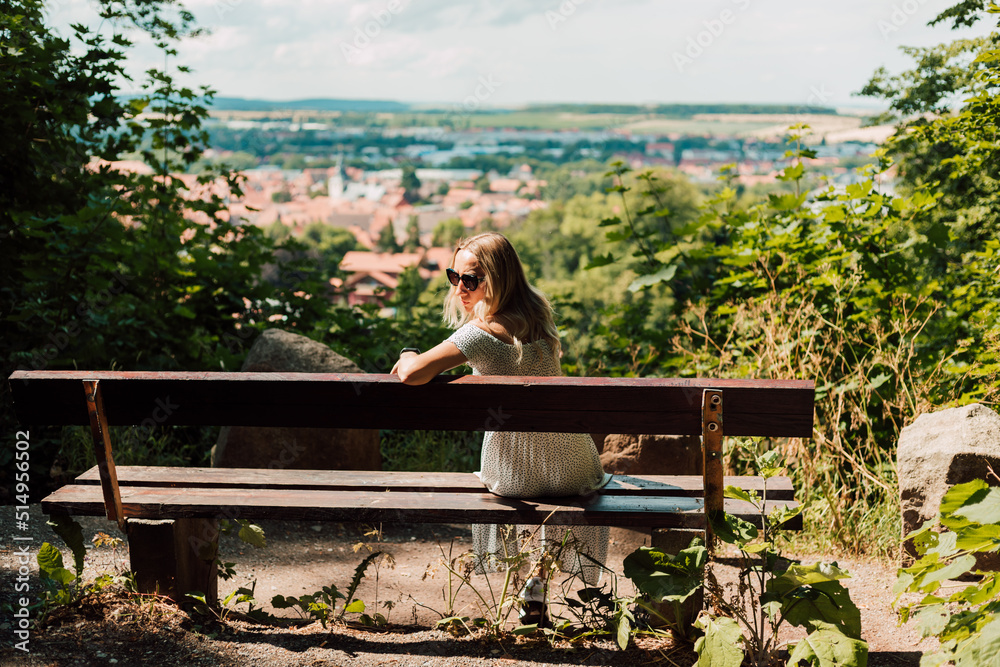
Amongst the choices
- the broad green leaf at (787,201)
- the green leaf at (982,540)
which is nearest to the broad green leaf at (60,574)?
the green leaf at (982,540)

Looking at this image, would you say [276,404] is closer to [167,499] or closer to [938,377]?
[167,499]

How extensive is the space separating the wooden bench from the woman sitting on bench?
9 cm

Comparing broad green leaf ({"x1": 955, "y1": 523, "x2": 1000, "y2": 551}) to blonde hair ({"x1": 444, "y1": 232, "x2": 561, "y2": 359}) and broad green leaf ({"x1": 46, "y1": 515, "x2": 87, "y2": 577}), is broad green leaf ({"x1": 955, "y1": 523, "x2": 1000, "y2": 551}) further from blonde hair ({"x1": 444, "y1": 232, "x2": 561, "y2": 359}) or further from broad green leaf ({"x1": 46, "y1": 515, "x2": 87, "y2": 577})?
broad green leaf ({"x1": 46, "y1": 515, "x2": 87, "y2": 577})

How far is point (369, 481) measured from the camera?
2.81 meters

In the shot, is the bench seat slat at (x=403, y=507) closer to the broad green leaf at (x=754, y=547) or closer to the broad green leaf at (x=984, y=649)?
the broad green leaf at (x=754, y=547)

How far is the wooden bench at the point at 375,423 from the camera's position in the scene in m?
2.25

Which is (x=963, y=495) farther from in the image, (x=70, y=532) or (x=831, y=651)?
(x=70, y=532)

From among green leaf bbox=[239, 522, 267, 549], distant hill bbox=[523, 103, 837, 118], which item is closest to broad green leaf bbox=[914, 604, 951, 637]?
green leaf bbox=[239, 522, 267, 549]

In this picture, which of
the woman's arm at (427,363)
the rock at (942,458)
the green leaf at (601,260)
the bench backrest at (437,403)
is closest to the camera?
the bench backrest at (437,403)

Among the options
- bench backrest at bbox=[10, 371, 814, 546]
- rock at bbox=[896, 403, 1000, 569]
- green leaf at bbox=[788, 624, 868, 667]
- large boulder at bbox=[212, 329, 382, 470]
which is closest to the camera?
green leaf at bbox=[788, 624, 868, 667]

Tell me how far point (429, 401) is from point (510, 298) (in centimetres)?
62

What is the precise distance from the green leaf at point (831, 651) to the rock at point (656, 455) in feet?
5.53

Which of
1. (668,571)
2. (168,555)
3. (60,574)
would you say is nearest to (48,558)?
(60,574)

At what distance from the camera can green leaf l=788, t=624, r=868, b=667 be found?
2074mm
